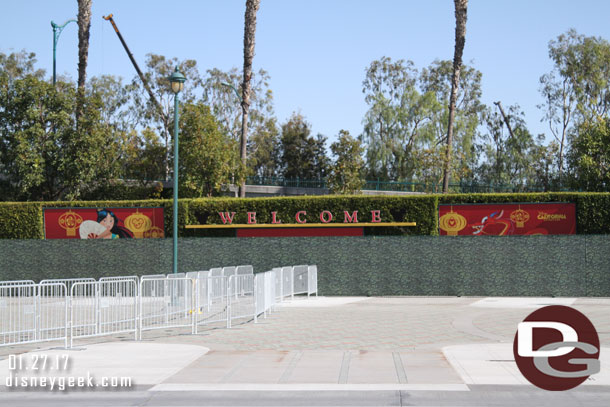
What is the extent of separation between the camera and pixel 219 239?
29.6m

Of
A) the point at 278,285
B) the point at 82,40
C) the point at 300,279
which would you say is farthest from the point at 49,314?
the point at 82,40

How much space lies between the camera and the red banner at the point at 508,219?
2775 cm

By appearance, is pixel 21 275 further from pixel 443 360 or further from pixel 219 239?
pixel 443 360

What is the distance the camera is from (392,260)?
28.1m

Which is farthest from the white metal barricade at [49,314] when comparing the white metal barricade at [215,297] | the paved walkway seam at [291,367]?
the paved walkway seam at [291,367]

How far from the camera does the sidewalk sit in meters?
10.5

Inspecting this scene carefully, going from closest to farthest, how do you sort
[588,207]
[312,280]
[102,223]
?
[588,207]
[312,280]
[102,223]

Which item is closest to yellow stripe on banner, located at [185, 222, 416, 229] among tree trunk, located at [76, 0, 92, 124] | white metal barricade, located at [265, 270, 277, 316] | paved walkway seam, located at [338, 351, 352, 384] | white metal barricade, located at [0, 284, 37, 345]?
white metal barricade, located at [265, 270, 277, 316]

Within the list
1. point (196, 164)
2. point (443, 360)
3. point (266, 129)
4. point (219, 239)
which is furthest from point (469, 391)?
point (266, 129)

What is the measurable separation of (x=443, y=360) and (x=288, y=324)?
6468mm

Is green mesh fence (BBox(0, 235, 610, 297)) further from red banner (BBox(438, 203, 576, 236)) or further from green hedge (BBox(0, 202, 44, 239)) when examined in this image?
green hedge (BBox(0, 202, 44, 239))

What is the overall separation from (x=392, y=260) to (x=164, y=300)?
1298 cm

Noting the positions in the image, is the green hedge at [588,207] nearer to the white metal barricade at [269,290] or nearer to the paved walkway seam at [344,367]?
Answer: the white metal barricade at [269,290]

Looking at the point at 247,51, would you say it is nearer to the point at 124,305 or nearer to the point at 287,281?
the point at 287,281
